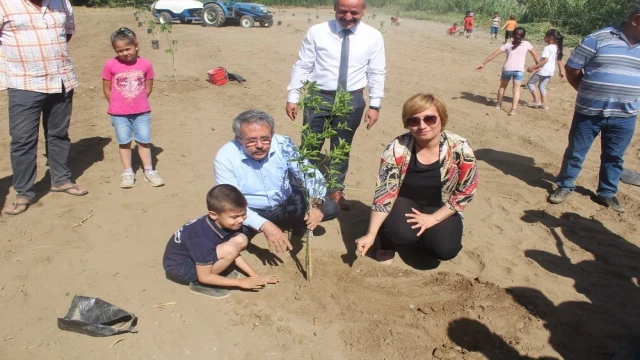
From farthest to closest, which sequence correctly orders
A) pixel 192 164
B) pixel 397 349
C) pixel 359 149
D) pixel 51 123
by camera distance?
pixel 359 149, pixel 192 164, pixel 51 123, pixel 397 349

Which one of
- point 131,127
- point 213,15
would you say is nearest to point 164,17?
point 213,15

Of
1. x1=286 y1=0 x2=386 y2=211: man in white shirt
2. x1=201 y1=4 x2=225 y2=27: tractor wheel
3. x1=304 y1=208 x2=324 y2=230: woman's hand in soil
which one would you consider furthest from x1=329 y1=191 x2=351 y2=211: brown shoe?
x1=201 y1=4 x2=225 y2=27: tractor wheel

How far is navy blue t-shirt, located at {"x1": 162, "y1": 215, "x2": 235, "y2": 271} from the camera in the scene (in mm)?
3049

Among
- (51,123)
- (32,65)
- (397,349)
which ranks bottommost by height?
(397,349)

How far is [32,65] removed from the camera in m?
4.03

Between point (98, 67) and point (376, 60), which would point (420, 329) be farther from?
point (98, 67)

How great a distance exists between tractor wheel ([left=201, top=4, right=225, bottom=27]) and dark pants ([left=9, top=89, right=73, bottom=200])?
50.2 ft

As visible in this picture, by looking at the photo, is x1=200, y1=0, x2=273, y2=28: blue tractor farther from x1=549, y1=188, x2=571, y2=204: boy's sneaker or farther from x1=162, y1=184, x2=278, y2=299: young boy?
x1=162, y1=184, x2=278, y2=299: young boy

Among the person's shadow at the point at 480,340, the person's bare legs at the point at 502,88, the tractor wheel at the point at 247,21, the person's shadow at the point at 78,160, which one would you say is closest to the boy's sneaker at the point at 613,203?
the person's shadow at the point at 480,340

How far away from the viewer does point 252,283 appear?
3271 millimetres

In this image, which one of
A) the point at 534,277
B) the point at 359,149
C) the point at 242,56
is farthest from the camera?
the point at 242,56

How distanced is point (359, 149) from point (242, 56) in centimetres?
719

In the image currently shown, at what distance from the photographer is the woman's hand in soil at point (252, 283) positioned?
3245mm

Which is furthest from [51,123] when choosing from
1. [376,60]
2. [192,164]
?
[376,60]
